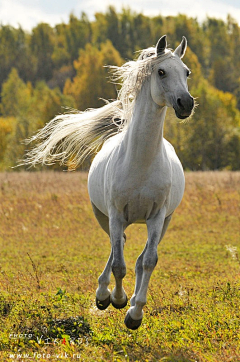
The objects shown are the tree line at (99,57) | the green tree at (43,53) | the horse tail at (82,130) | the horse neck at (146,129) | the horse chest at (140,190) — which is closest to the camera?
the horse neck at (146,129)

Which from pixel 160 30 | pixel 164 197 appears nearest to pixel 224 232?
pixel 164 197

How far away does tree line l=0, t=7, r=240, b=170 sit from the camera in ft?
137

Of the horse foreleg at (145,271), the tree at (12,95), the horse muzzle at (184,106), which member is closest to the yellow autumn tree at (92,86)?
the tree at (12,95)

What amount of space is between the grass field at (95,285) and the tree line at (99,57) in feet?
87.8

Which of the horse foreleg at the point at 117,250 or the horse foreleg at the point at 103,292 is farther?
the horse foreleg at the point at 103,292

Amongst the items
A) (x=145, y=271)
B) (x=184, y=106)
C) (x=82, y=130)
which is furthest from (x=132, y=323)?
(x=82, y=130)

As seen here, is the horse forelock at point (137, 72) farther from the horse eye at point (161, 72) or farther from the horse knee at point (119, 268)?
the horse knee at point (119, 268)

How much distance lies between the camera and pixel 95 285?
7188 mm

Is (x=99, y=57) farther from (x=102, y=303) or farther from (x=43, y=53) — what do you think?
(x=43, y=53)

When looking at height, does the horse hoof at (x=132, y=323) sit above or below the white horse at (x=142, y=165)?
below

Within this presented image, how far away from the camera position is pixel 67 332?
491 cm

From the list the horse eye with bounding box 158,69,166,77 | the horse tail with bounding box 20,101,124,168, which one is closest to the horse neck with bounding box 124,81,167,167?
the horse eye with bounding box 158,69,166,77

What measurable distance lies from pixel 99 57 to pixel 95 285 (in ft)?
143

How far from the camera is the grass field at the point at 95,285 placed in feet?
14.6
